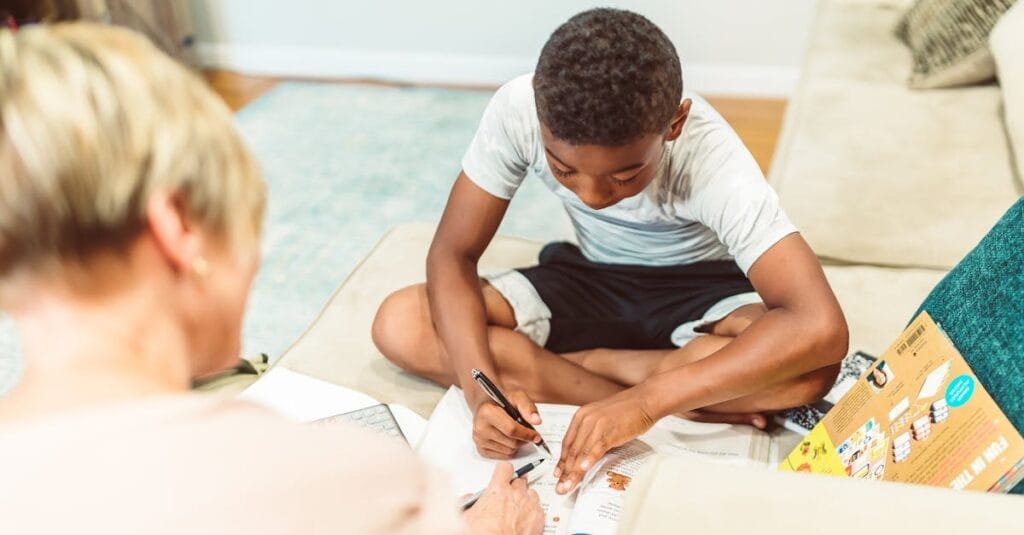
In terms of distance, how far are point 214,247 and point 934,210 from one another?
1.40 m

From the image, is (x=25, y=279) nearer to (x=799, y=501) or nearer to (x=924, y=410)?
(x=799, y=501)

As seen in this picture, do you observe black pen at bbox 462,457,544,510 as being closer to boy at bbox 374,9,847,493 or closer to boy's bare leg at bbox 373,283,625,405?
boy at bbox 374,9,847,493

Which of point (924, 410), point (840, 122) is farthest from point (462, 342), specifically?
point (840, 122)

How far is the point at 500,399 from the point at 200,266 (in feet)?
2.12

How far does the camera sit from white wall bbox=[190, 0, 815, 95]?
303cm

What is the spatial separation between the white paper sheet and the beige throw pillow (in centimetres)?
149

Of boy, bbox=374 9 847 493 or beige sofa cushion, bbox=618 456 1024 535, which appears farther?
boy, bbox=374 9 847 493

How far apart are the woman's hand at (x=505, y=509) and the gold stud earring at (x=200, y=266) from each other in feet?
1.66

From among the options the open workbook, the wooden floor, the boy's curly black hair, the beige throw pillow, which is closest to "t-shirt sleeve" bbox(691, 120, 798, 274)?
the boy's curly black hair

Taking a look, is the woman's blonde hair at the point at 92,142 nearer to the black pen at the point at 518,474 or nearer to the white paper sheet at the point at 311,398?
the black pen at the point at 518,474

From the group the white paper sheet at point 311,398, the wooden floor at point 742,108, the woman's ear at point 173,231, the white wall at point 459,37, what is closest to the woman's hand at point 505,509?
the white paper sheet at point 311,398

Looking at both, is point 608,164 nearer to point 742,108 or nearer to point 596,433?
point 596,433

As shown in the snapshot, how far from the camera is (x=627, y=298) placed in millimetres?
1433

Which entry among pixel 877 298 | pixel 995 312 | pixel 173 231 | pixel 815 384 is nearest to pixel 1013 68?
pixel 877 298
